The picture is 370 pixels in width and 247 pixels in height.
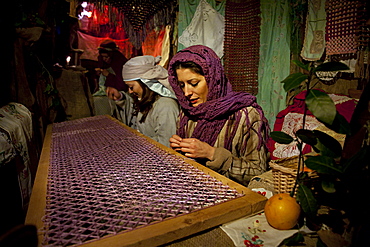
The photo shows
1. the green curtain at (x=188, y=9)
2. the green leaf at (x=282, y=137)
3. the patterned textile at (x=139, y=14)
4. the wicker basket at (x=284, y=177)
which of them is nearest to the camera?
the green leaf at (x=282, y=137)

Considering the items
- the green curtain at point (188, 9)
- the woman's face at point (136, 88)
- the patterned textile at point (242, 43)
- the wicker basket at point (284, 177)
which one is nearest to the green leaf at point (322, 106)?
the wicker basket at point (284, 177)

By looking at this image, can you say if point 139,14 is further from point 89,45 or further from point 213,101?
point 89,45

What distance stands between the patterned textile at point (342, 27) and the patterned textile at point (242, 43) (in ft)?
3.75

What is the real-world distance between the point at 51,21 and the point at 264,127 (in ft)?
13.6

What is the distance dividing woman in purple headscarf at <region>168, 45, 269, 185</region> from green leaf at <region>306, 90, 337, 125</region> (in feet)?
3.50

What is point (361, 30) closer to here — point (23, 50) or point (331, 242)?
point (331, 242)

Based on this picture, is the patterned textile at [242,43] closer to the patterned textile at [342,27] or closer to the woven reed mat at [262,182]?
the patterned textile at [342,27]

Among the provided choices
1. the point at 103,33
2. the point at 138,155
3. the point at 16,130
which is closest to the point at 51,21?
the point at 16,130

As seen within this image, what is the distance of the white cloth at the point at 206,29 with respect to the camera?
14.1 feet

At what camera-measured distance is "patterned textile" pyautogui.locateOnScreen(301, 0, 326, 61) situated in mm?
3436

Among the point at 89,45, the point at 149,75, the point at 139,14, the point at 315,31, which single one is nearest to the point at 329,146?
the point at 149,75

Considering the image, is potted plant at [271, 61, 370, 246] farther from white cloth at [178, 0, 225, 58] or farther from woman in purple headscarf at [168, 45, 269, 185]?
white cloth at [178, 0, 225, 58]

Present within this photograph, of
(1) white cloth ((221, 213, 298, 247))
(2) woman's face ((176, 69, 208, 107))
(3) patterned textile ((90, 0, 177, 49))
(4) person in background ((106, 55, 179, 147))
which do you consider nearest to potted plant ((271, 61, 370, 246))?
(1) white cloth ((221, 213, 298, 247))

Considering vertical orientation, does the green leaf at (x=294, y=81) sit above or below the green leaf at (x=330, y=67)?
below
